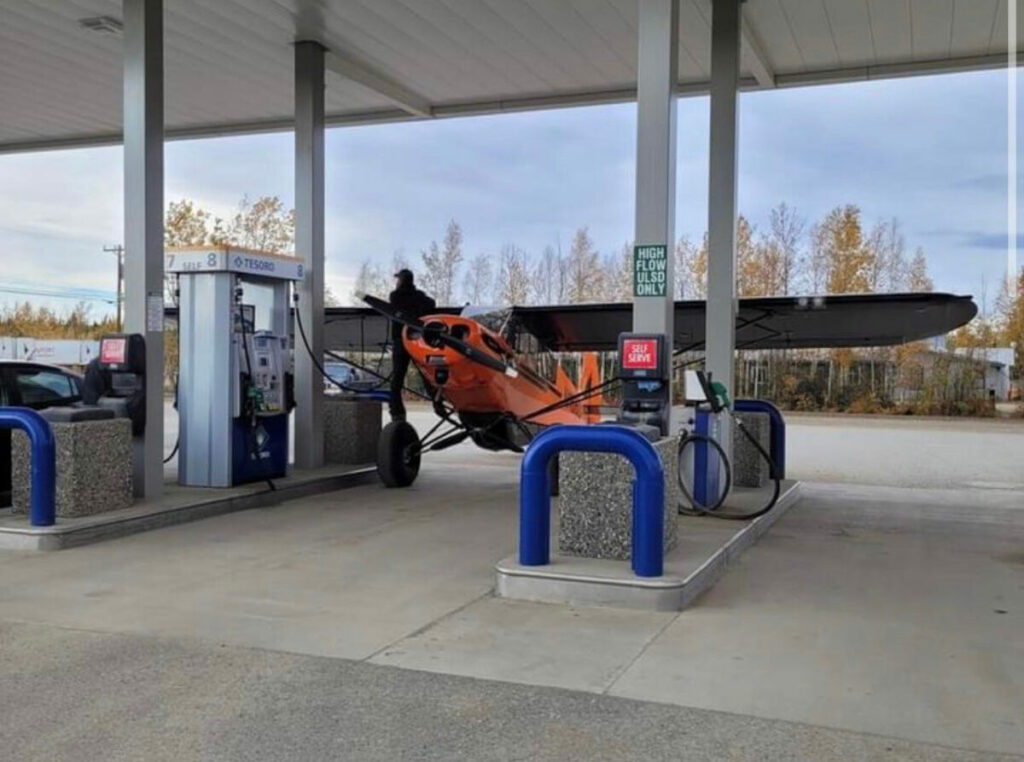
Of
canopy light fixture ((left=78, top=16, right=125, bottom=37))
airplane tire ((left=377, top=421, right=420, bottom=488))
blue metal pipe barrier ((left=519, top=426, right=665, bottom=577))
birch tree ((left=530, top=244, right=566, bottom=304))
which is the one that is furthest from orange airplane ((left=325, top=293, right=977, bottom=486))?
birch tree ((left=530, top=244, right=566, bottom=304))

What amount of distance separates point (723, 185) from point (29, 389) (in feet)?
22.6

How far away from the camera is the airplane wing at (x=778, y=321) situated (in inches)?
388

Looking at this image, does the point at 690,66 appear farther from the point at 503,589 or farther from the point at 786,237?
the point at 786,237

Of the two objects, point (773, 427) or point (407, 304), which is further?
point (773, 427)

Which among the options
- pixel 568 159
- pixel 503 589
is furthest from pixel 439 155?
pixel 503 589

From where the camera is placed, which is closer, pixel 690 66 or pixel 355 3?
pixel 355 3

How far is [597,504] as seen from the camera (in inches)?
234

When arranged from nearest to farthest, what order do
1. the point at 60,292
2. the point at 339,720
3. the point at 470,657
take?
the point at 339,720, the point at 470,657, the point at 60,292

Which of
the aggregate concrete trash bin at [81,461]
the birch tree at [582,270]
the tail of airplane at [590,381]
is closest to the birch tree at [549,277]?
the birch tree at [582,270]

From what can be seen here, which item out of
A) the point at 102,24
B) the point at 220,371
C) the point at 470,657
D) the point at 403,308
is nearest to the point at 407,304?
the point at 403,308

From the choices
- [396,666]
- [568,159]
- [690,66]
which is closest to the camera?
[396,666]

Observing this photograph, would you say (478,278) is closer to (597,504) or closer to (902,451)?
(902,451)

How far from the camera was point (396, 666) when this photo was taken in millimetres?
4379

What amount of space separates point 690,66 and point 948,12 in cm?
290
